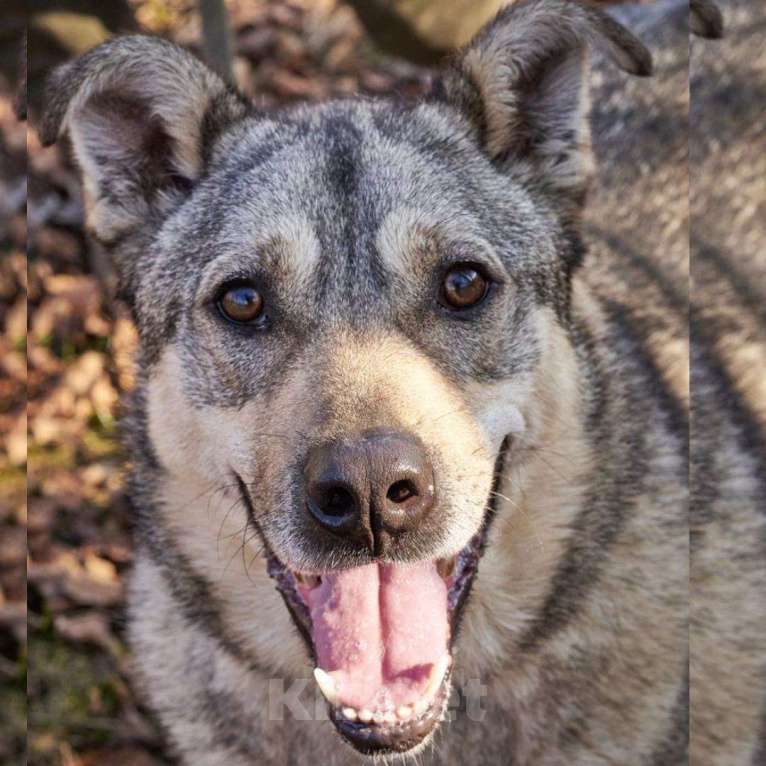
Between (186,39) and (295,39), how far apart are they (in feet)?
1.52

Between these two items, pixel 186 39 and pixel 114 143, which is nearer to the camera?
pixel 114 143

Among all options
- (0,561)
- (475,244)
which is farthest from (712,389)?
(0,561)

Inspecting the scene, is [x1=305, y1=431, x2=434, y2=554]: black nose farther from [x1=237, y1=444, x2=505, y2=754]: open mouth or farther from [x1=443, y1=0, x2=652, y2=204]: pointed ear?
[x1=443, y1=0, x2=652, y2=204]: pointed ear

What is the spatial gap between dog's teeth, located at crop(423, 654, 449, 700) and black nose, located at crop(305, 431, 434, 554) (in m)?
0.43

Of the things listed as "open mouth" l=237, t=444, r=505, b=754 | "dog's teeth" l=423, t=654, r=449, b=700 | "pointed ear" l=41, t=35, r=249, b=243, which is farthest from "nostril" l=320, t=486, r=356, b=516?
"pointed ear" l=41, t=35, r=249, b=243

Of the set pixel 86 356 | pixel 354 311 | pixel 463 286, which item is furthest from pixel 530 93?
pixel 86 356

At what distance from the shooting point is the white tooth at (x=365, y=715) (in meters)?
2.88

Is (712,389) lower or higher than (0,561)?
higher

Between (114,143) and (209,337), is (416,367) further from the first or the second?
(114,143)

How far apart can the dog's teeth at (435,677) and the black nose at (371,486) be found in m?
0.43

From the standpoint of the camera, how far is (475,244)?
3.12 metres

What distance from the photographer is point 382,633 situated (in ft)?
9.61

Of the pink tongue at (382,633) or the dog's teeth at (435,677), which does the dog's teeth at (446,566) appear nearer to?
the pink tongue at (382,633)

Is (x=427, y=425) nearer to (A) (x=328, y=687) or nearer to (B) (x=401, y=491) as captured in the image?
(B) (x=401, y=491)
